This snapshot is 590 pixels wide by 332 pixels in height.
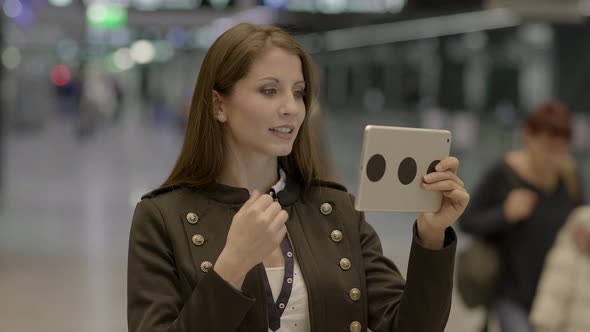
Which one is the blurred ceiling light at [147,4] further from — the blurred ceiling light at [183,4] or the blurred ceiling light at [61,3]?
the blurred ceiling light at [61,3]

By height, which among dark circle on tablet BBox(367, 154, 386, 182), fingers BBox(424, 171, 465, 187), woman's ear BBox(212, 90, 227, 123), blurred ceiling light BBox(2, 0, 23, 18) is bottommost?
fingers BBox(424, 171, 465, 187)

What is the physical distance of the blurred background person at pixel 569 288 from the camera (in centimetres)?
452

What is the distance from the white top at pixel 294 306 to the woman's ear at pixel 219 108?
1.25ft

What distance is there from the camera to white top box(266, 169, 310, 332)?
2.25 meters

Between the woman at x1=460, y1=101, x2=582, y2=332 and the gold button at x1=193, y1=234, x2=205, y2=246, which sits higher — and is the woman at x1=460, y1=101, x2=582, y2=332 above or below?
below

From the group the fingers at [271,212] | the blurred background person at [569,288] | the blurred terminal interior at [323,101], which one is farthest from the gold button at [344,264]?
the blurred background person at [569,288]

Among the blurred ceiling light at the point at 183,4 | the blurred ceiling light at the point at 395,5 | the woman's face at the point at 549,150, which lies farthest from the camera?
the blurred ceiling light at the point at 395,5

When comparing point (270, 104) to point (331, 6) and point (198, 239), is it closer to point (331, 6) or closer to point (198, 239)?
point (198, 239)

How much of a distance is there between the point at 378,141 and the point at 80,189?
1284 cm

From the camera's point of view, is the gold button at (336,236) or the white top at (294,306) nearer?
the white top at (294,306)

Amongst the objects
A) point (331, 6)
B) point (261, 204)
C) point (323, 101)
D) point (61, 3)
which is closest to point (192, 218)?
point (261, 204)

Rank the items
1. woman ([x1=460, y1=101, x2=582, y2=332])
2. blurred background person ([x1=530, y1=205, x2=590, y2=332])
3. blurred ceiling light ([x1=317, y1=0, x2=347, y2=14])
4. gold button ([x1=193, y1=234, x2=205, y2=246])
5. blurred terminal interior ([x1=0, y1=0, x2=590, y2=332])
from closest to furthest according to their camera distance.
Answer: gold button ([x1=193, y1=234, x2=205, y2=246]) → blurred background person ([x1=530, y1=205, x2=590, y2=332]) → woman ([x1=460, y1=101, x2=582, y2=332]) → blurred terminal interior ([x1=0, y1=0, x2=590, y2=332]) → blurred ceiling light ([x1=317, y1=0, x2=347, y2=14])

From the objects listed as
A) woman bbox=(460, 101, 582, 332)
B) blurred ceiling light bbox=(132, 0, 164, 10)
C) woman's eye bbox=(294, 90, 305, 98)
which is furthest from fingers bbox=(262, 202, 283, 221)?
blurred ceiling light bbox=(132, 0, 164, 10)

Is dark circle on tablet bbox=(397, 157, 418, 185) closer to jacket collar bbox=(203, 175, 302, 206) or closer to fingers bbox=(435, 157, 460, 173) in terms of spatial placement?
fingers bbox=(435, 157, 460, 173)
